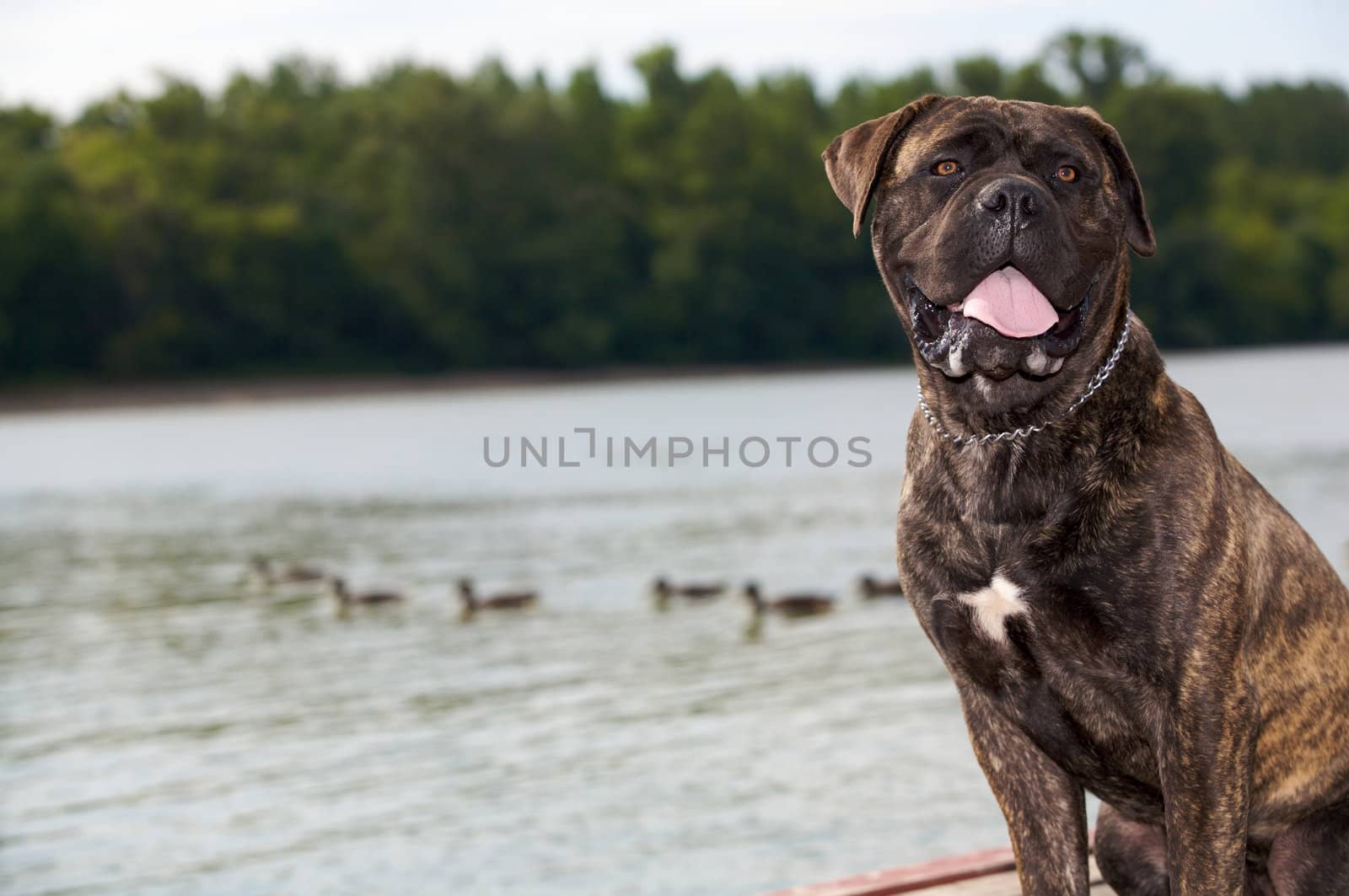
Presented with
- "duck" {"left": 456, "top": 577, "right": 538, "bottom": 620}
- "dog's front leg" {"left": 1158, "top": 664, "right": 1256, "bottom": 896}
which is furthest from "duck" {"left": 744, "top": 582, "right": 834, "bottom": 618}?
"dog's front leg" {"left": 1158, "top": 664, "right": 1256, "bottom": 896}

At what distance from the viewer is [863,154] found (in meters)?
3.54

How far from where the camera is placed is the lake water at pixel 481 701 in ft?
27.3

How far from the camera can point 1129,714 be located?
3266 mm

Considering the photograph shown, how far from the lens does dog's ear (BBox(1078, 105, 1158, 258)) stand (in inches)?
136

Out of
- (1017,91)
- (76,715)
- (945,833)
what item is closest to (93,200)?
(1017,91)

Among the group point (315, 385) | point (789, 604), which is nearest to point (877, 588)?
point (789, 604)

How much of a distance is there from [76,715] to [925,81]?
8435cm

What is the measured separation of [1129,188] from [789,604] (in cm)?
1162

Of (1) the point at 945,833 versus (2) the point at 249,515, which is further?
(2) the point at 249,515

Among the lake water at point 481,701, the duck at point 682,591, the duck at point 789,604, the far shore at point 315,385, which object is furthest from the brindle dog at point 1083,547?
the far shore at point 315,385

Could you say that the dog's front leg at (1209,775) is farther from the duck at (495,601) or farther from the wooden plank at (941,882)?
the duck at (495,601)

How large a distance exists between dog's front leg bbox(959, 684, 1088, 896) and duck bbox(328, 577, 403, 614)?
13.3m

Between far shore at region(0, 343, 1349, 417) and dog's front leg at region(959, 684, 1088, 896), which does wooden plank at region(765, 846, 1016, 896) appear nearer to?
dog's front leg at region(959, 684, 1088, 896)

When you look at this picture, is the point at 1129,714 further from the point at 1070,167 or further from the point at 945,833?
the point at 945,833
